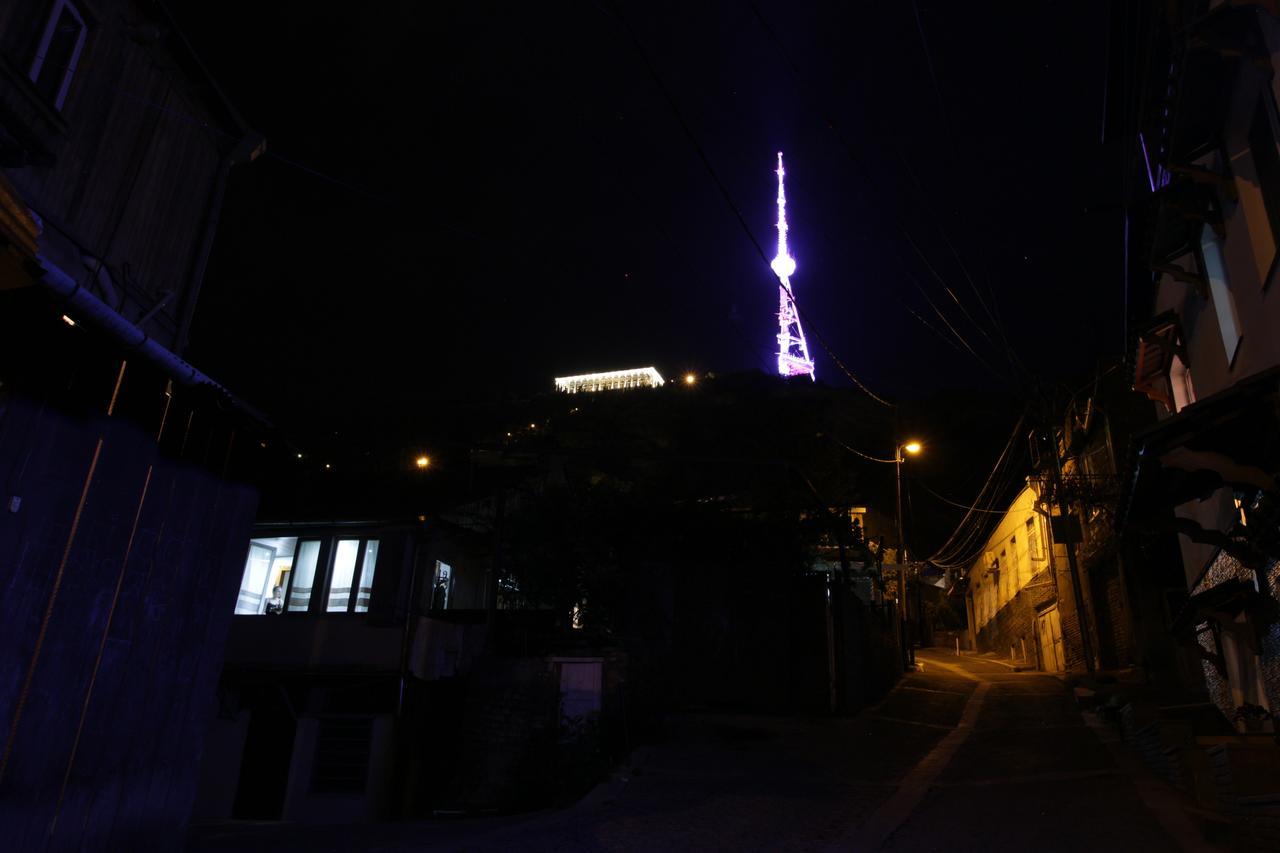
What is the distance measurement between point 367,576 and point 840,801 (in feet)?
45.0

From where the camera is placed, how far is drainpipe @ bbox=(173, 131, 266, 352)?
32.1 ft

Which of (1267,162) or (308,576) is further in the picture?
(308,576)

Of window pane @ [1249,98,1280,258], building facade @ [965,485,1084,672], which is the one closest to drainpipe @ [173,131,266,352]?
window pane @ [1249,98,1280,258]

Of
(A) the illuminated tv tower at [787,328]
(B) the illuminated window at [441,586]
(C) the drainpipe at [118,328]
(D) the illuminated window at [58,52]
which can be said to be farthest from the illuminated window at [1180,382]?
(A) the illuminated tv tower at [787,328]

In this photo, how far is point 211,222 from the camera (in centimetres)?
1025

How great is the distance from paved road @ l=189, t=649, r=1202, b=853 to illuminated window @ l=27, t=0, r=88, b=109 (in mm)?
9132

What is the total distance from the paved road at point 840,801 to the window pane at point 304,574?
6.85 metres

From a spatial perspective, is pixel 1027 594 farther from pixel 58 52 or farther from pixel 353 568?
pixel 58 52

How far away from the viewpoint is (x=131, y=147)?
8.85 metres

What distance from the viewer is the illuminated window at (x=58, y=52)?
300 inches

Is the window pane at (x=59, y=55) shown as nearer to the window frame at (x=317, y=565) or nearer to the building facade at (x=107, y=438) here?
the building facade at (x=107, y=438)

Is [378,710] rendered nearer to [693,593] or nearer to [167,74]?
[693,593]

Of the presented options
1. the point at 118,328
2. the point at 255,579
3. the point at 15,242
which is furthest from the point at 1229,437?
the point at 255,579

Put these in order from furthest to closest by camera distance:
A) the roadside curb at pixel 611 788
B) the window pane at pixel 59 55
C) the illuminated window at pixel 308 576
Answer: the illuminated window at pixel 308 576
the roadside curb at pixel 611 788
the window pane at pixel 59 55
